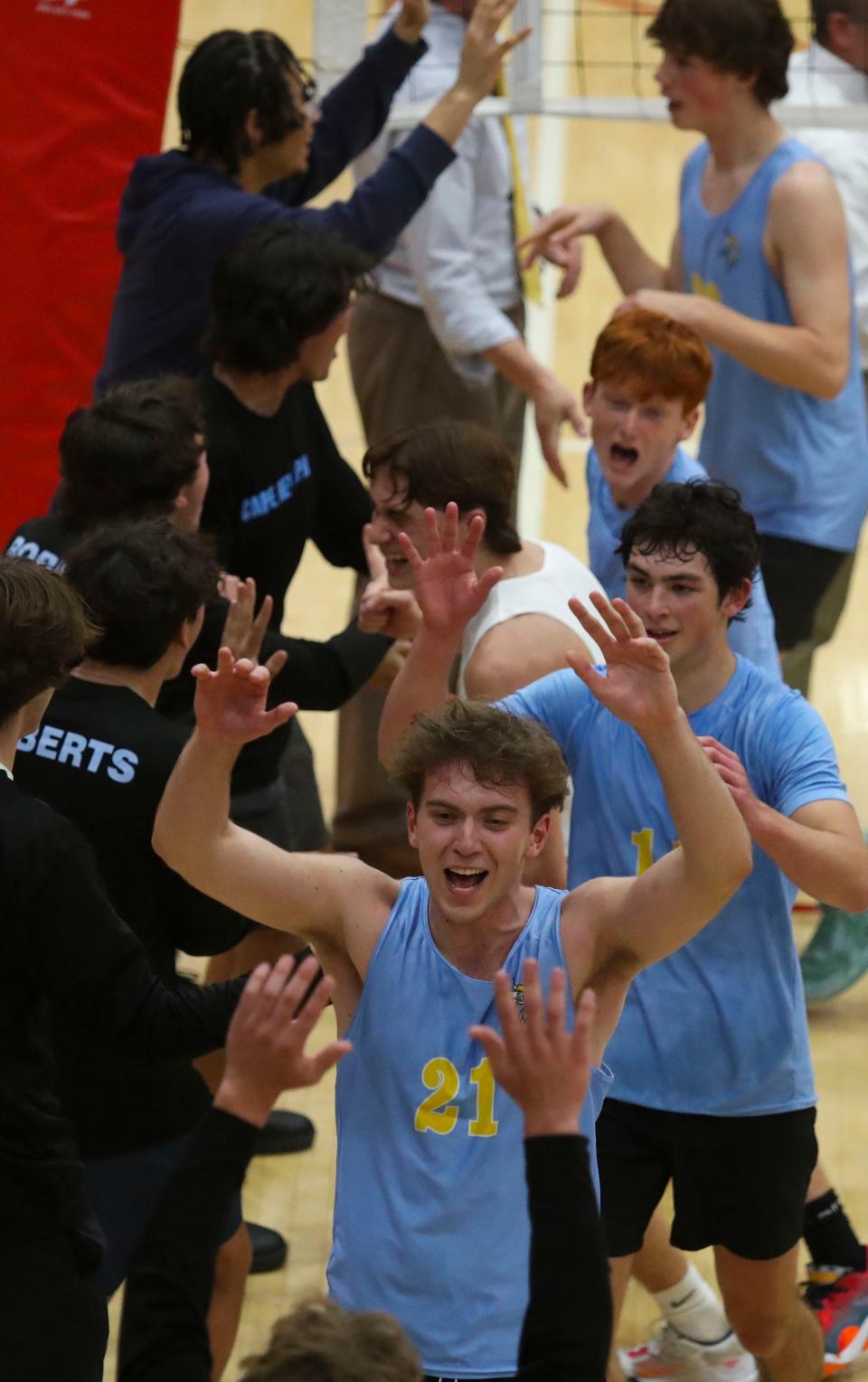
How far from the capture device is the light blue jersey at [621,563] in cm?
429

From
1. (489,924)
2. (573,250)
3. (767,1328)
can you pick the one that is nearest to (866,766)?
(573,250)

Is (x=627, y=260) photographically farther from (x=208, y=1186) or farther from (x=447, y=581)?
(x=208, y=1186)

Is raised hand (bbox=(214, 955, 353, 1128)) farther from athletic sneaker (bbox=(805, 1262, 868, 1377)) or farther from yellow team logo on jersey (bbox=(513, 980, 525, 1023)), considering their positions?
athletic sneaker (bbox=(805, 1262, 868, 1377))

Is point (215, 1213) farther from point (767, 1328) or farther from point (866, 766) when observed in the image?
point (866, 766)

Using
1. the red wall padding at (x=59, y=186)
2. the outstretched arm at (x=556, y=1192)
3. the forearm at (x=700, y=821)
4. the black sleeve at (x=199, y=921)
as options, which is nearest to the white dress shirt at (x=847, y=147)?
the red wall padding at (x=59, y=186)

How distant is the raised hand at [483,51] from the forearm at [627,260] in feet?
1.89

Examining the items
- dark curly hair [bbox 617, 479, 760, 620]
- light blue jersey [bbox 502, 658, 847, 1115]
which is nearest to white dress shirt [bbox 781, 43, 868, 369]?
dark curly hair [bbox 617, 479, 760, 620]

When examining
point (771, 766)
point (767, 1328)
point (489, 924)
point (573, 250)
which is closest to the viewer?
point (489, 924)

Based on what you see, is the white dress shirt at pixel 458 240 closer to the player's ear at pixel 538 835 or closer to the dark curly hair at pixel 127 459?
the dark curly hair at pixel 127 459

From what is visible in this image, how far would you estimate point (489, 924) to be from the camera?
9.63 feet

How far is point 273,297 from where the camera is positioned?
4.63 meters

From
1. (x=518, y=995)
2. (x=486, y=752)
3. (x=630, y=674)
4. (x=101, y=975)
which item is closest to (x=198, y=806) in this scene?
(x=101, y=975)

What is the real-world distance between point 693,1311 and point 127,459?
2153 millimetres

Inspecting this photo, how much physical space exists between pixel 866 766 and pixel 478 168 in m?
2.54
